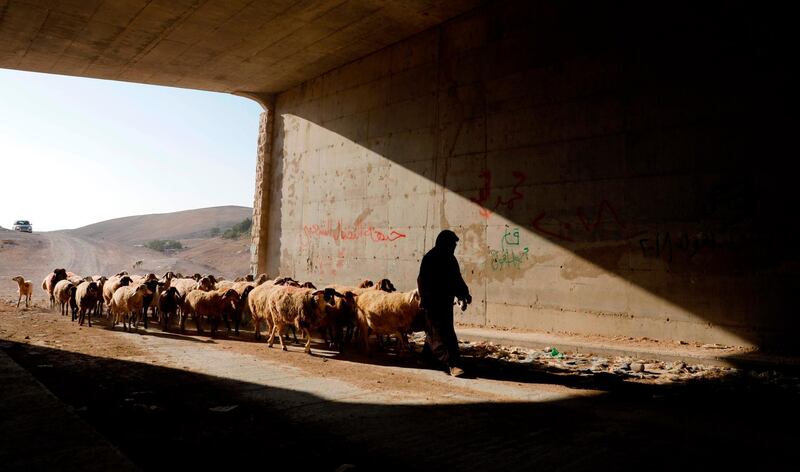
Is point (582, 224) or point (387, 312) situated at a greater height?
point (582, 224)

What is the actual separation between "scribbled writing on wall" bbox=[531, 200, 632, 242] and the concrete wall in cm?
2

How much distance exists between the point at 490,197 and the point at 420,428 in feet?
21.5

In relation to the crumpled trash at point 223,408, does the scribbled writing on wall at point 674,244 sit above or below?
above

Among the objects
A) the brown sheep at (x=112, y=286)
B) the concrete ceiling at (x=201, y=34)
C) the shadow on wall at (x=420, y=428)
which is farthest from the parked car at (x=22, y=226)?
the shadow on wall at (x=420, y=428)

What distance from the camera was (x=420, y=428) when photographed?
3811mm

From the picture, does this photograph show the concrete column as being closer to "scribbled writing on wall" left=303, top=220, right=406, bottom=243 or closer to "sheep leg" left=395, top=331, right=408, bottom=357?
"scribbled writing on wall" left=303, top=220, right=406, bottom=243

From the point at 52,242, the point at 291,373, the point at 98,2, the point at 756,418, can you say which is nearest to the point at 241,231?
the point at 52,242

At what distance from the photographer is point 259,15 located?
33.8 feet

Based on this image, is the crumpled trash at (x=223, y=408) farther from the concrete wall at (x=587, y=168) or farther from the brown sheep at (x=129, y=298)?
the brown sheep at (x=129, y=298)

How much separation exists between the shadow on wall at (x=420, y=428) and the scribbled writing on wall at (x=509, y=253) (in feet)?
13.2

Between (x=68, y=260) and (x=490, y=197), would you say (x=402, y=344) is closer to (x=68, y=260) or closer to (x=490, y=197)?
(x=490, y=197)

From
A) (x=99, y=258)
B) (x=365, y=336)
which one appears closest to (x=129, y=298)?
(x=365, y=336)

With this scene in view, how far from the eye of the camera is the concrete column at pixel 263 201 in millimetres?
15992

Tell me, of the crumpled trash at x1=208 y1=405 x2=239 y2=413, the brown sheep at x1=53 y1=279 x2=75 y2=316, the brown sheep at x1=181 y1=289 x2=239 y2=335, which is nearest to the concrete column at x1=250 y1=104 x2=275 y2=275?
the brown sheep at x1=53 y1=279 x2=75 y2=316
